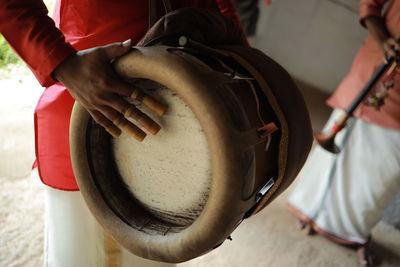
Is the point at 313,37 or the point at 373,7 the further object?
the point at 313,37

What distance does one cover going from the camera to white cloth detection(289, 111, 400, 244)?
1625mm

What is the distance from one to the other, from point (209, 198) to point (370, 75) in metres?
1.27

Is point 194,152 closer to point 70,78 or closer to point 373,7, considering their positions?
point 70,78

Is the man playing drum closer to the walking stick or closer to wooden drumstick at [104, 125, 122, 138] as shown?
wooden drumstick at [104, 125, 122, 138]

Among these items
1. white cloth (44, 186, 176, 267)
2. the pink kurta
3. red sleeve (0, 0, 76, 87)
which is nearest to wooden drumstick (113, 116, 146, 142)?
red sleeve (0, 0, 76, 87)

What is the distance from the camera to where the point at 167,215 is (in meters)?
0.71

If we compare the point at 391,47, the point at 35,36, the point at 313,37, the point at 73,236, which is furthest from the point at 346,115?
the point at 313,37

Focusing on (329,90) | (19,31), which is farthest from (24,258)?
(329,90)

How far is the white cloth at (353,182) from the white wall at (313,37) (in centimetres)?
234

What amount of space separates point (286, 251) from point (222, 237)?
147cm

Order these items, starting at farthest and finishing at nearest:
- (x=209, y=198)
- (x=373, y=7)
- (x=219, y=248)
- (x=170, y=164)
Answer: (x=219, y=248) → (x=373, y=7) → (x=170, y=164) → (x=209, y=198)

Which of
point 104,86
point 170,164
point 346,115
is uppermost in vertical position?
point 104,86

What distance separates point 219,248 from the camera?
1.76 m

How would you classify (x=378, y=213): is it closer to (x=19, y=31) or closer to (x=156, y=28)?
(x=156, y=28)
